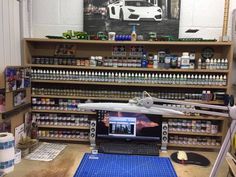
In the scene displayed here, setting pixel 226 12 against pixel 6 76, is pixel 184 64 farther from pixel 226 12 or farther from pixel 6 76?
pixel 6 76

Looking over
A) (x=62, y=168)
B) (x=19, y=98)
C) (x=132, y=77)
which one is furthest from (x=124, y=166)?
(x=19, y=98)

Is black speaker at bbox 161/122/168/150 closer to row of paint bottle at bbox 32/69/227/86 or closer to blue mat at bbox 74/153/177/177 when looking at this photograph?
blue mat at bbox 74/153/177/177

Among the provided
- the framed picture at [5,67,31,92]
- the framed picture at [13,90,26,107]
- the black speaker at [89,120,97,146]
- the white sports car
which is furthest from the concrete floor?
the white sports car

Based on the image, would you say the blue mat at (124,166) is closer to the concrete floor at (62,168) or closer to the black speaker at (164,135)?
the concrete floor at (62,168)

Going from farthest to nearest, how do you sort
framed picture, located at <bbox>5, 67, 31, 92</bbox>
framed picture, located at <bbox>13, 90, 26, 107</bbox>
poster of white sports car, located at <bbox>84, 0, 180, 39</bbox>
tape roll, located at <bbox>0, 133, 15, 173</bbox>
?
poster of white sports car, located at <bbox>84, 0, 180, 39</bbox> < framed picture, located at <bbox>13, 90, 26, 107</bbox> < framed picture, located at <bbox>5, 67, 31, 92</bbox> < tape roll, located at <bbox>0, 133, 15, 173</bbox>

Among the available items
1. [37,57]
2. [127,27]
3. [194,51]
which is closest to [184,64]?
[194,51]

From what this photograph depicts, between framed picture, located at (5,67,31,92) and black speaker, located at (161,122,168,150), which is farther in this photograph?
black speaker, located at (161,122,168,150)

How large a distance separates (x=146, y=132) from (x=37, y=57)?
4.11ft

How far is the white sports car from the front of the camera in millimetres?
2283

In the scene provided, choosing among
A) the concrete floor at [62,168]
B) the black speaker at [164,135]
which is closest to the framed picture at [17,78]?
the concrete floor at [62,168]

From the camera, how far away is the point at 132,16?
2.31 m

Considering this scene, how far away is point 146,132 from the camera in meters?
2.19

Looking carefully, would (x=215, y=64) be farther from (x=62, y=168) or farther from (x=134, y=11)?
(x=62, y=168)

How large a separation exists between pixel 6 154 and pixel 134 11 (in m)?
1.66
